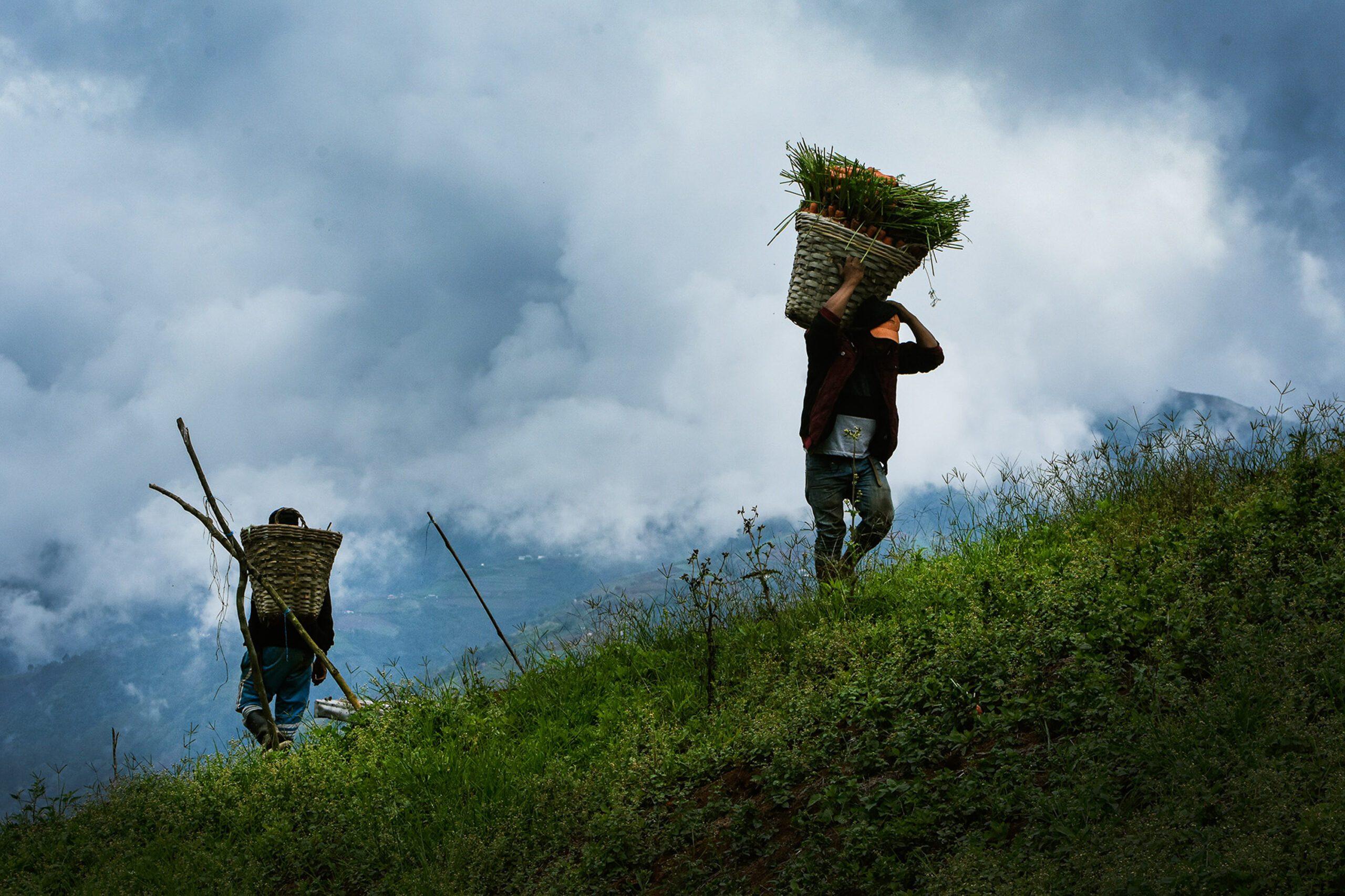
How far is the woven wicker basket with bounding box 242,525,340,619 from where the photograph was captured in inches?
304

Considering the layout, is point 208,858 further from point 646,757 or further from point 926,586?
point 926,586

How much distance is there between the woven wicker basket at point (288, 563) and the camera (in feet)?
25.3

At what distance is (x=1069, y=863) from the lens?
3.03 metres

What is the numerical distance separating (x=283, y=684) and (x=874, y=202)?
596cm

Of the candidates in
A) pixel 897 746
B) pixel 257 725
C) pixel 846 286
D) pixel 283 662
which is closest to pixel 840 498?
pixel 846 286

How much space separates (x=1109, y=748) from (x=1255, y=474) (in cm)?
343

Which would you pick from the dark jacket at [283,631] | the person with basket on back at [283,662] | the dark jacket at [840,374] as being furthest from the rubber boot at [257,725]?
the dark jacket at [840,374]

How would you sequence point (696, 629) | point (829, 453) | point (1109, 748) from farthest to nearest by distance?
point (829, 453)
point (696, 629)
point (1109, 748)

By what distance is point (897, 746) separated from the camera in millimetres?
4133

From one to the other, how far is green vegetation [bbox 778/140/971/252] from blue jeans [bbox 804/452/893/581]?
1.56 m

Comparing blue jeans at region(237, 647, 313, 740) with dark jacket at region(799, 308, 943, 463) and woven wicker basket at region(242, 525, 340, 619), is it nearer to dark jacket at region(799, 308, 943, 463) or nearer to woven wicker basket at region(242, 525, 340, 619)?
woven wicker basket at region(242, 525, 340, 619)

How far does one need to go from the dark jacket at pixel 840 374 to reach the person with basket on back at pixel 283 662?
13.0 feet

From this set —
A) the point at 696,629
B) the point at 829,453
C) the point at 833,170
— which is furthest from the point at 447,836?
the point at 833,170

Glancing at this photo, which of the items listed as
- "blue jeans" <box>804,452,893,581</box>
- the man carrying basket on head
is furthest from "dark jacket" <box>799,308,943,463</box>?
"blue jeans" <box>804,452,893,581</box>
